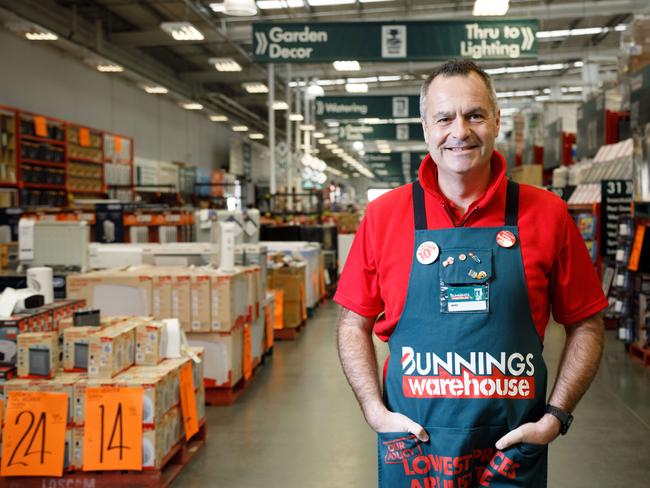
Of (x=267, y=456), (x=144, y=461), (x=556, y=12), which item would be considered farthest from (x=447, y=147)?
(x=556, y=12)

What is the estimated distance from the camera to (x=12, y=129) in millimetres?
13570

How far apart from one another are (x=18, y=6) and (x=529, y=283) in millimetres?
12652

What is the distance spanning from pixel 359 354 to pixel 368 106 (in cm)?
1317

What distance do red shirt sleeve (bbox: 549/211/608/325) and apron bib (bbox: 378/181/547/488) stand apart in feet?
0.45

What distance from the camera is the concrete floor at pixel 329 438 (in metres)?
4.92

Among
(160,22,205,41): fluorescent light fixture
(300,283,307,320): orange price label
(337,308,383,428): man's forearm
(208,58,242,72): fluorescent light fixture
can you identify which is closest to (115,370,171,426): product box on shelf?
(337,308,383,428): man's forearm

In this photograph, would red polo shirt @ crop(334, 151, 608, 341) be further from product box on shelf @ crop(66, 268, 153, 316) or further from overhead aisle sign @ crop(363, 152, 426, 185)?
overhead aisle sign @ crop(363, 152, 426, 185)

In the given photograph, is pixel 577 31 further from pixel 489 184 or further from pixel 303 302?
pixel 489 184

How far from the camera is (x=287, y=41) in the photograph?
9.19 metres

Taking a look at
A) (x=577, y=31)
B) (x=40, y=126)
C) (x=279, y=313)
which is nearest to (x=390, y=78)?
(x=577, y=31)

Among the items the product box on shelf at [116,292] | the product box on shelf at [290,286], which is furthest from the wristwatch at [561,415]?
the product box on shelf at [290,286]

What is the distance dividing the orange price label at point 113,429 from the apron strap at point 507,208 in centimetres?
275

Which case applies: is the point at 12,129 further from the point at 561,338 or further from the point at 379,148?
the point at 379,148

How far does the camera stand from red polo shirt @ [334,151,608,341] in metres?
2.05
